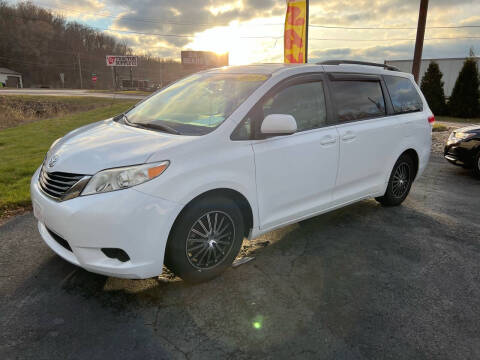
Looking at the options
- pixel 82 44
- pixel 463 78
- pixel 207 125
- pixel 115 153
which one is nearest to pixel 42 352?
pixel 115 153

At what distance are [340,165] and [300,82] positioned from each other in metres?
0.99

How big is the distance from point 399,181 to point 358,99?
1485mm

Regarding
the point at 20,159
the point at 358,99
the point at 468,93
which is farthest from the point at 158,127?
the point at 468,93

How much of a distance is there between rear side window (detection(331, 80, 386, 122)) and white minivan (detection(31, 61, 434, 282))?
19 mm

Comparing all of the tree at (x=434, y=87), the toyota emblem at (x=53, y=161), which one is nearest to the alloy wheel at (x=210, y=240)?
the toyota emblem at (x=53, y=161)

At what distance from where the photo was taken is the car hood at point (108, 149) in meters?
2.63

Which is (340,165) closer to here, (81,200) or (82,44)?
(81,200)

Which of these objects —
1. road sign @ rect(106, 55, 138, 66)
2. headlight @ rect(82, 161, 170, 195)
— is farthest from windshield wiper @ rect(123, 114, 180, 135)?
road sign @ rect(106, 55, 138, 66)

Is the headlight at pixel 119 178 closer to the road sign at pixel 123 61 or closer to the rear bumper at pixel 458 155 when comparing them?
the rear bumper at pixel 458 155

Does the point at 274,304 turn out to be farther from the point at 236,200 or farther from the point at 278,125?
the point at 278,125

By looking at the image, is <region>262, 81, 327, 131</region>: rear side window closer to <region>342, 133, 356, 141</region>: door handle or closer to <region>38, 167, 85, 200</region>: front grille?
<region>342, 133, 356, 141</region>: door handle

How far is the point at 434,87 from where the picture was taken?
19.3 meters

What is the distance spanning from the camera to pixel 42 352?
226cm

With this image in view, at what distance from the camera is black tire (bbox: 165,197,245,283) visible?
2.73m
